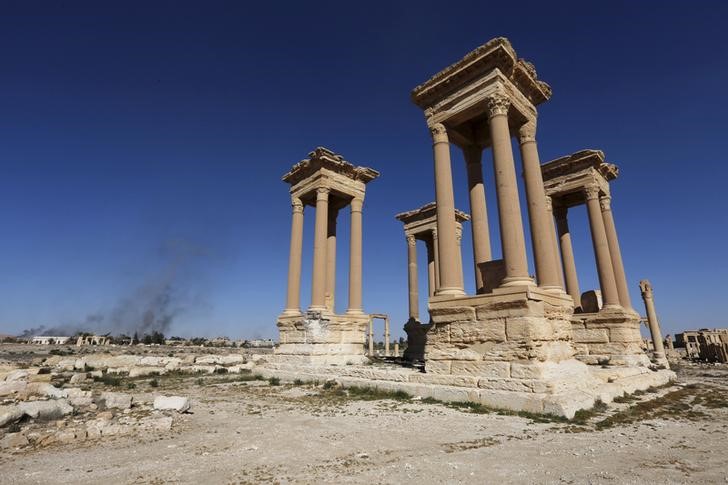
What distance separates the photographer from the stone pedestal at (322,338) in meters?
18.8

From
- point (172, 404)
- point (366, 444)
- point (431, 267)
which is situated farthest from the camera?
point (431, 267)

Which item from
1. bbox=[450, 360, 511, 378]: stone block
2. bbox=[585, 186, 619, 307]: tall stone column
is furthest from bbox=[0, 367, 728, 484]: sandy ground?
bbox=[585, 186, 619, 307]: tall stone column

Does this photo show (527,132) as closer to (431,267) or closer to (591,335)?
(591,335)

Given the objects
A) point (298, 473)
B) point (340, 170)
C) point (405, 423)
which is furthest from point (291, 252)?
point (298, 473)

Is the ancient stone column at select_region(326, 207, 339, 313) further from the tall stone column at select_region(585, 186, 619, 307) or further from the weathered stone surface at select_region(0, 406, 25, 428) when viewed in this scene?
the tall stone column at select_region(585, 186, 619, 307)

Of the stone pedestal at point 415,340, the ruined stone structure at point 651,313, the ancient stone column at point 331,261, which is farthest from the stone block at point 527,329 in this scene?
the ruined stone structure at point 651,313

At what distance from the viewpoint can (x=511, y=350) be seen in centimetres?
1004

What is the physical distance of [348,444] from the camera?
643 centimetres

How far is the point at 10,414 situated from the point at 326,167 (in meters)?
17.5

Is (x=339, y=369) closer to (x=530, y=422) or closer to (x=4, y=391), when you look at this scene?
(x=530, y=422)

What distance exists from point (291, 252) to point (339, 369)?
9.67 meters

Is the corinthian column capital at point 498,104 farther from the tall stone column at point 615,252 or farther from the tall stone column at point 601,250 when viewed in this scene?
the tall stone column at point 615,252

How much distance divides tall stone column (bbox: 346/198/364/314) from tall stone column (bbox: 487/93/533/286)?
37.1ft

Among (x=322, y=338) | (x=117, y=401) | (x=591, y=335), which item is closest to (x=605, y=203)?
(x=591, y=335)
